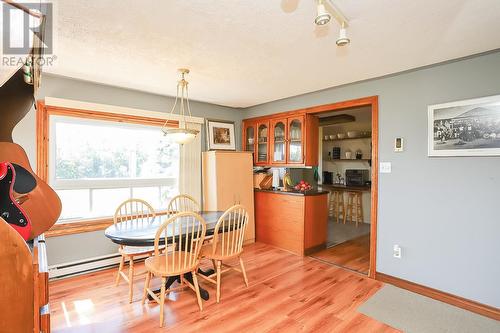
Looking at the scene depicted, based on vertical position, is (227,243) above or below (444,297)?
above

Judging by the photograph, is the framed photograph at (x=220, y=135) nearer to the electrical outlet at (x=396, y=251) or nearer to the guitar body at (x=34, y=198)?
the electrical outlet at (x=396, y=251)

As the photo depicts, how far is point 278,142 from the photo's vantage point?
14.1 ft

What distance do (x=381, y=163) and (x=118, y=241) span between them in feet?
9.50

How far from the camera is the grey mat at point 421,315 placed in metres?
2.10

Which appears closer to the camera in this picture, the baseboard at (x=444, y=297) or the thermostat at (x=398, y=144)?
the baseboard at (x=444, y=297)

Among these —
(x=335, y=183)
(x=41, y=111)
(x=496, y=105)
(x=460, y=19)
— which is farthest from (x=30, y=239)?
(x=335, y=183)

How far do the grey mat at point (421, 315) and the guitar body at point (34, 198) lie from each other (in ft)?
8.28

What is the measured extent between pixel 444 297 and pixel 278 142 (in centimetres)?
286

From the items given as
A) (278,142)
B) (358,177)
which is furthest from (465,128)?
(358,177)

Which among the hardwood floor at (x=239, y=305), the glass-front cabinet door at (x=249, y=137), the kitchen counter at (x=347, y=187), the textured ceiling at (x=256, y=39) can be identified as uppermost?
the textured ceiling at (x=256, y=39)

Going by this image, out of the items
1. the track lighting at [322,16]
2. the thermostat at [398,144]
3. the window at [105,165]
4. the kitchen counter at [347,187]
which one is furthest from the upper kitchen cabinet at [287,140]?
the track lighting at [322,16]

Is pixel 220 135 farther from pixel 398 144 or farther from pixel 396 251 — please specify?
pixel 396 251

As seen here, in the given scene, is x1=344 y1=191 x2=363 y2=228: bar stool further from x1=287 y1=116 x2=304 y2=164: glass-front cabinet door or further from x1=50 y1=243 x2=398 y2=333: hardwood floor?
x1=50 y1=243 x2=398 y2=333: hardwood floor

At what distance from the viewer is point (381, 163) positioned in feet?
9.88
